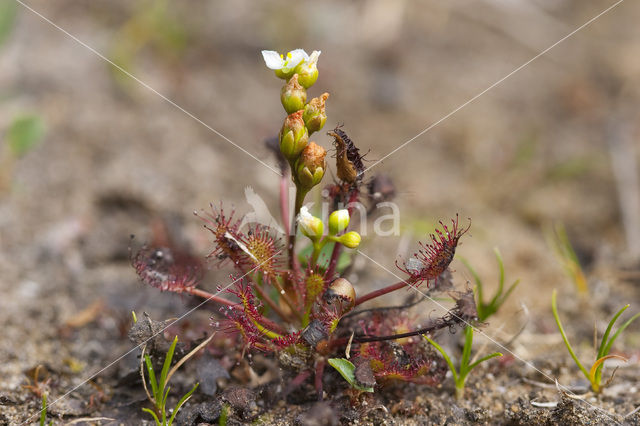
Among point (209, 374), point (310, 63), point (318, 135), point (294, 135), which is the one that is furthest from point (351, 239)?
point (318, 135)

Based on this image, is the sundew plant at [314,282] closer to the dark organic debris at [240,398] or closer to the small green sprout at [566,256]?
the dark organic debris at [240,398]

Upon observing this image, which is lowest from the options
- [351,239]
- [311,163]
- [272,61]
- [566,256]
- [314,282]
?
[314,282]

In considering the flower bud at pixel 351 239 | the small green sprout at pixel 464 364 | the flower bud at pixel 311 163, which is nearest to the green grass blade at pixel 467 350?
the small green sprout at pixel 464 364

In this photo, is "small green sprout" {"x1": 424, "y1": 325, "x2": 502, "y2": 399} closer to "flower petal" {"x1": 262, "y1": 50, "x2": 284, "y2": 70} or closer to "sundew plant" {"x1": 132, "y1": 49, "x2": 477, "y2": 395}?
"sundew plant" {"x1": 132, "y1": 49, "x2": 477, "y2": 395}

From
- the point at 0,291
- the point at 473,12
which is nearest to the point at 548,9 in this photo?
the point at 473,12

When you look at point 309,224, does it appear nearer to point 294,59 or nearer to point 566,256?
point 294,59

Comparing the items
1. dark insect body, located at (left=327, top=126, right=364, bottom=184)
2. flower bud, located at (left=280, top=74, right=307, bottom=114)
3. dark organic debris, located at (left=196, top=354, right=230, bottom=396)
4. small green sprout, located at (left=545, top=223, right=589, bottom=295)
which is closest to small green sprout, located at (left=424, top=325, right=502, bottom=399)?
dark insect body, located at (left=327, top=126, right=364, bottom=184)

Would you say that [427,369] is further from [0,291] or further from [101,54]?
Result: [101,54]
